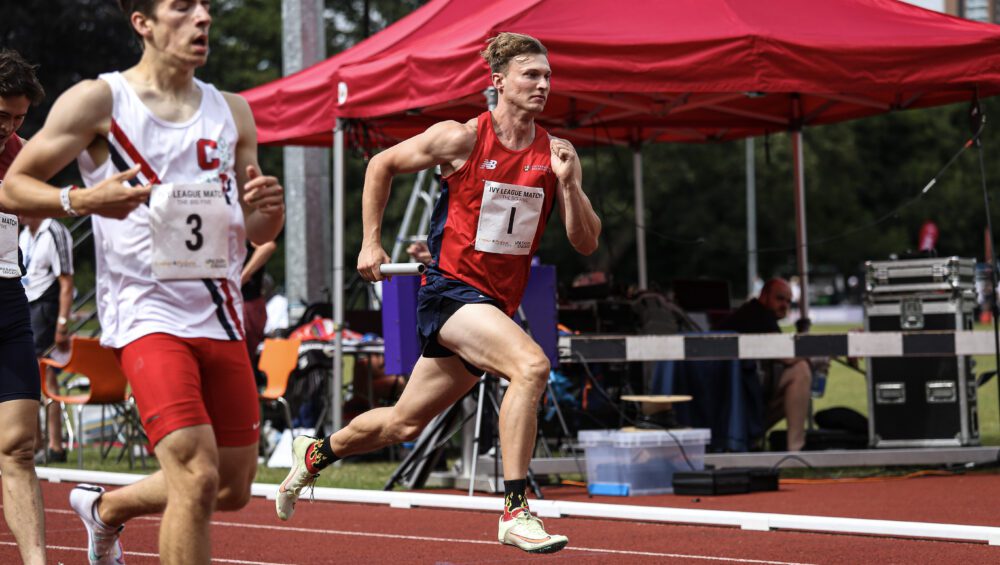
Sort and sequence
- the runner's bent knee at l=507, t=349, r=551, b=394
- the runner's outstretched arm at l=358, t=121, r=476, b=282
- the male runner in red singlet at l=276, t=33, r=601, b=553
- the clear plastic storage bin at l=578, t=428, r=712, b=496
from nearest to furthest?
1. the runner's bent knee at l=507, t=349, r=551, b=394
2. the male runner in red singlet at l=276, t=33, r=601, b=553
3. the runner's outstretched arm at l=358, t=121, r=476, b=282
4. the clear plastic storage bin at l=578, t=428, r=712, b=496

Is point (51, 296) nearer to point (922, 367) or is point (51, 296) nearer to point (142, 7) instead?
point (922, 367)

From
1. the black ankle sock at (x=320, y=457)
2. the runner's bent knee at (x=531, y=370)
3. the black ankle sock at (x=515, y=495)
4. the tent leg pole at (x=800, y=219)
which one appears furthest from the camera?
the tent leg pole at (x=800, y=219)

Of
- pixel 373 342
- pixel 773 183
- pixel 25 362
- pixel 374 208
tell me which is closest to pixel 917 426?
pixel 373 342

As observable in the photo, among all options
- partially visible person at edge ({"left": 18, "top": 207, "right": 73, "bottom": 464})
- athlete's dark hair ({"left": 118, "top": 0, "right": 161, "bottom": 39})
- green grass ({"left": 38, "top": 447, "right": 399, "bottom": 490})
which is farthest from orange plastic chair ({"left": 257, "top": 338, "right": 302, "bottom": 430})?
athlete's dark hair ({"left": 118, "top": 0, "right": 161, "bottom": 39})

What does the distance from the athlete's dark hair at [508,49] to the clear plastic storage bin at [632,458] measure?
436 centimetres

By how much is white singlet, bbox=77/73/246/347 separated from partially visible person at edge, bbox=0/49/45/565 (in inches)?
49.2

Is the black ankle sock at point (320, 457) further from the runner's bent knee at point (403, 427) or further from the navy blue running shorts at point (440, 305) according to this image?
the navy blue running shorts at point (440, 305)

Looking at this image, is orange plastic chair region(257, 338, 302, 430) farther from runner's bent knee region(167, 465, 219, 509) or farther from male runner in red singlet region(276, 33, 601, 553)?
runner's bent knee region(167, 465, 219, 509)

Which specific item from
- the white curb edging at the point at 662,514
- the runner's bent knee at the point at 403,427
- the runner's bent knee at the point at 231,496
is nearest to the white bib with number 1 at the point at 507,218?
the runner's bent knee at the point at 403,427

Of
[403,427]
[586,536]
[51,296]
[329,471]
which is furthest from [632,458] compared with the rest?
[51,296]

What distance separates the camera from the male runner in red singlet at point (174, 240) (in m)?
4.62

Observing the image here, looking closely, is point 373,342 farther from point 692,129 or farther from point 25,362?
point 25,362

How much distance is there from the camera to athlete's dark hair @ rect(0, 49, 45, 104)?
5.92 m

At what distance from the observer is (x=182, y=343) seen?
15.5 feet
